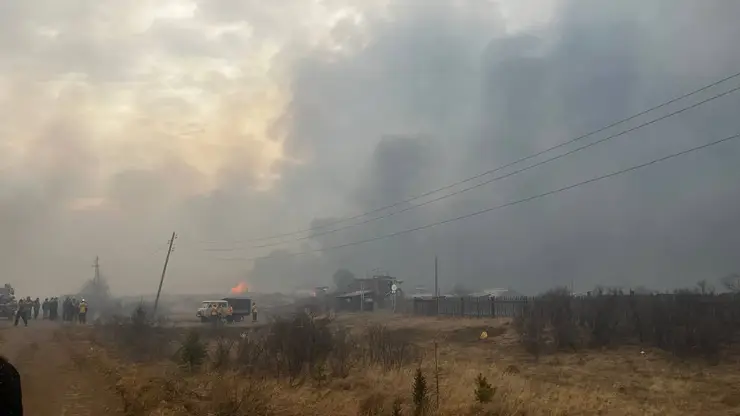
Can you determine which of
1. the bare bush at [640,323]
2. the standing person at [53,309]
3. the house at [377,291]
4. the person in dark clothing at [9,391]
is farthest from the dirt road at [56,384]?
the house at [377,291]

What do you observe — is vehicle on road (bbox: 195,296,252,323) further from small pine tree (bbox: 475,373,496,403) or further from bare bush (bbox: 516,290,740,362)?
small pine tree (bbox: 475,373,496,403)

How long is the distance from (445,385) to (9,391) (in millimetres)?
15424

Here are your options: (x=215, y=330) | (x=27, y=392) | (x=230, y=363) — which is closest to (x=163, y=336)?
(x=215, y=330)

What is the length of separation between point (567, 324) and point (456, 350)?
24.4 feet

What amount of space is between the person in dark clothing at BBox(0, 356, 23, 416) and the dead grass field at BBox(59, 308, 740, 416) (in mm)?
8352

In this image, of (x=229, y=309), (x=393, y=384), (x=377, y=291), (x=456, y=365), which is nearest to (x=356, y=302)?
(x=377, y=291)

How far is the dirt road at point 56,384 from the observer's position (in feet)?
49.5

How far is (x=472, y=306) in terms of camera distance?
6375cm

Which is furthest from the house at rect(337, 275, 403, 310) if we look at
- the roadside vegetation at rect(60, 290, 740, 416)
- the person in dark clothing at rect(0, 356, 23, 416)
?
the person in dark clothing at rect(0, 356, 23, 416)

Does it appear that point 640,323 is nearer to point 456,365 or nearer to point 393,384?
point 456,365

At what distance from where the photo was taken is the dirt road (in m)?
15.1

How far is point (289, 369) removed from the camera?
25.2 metres

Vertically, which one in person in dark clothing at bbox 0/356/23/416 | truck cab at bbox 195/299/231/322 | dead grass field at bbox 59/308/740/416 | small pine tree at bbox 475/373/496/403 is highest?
person in dark clothing at bbox 0/356/23/416

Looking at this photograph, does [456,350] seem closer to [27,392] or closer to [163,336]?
[163,336]
